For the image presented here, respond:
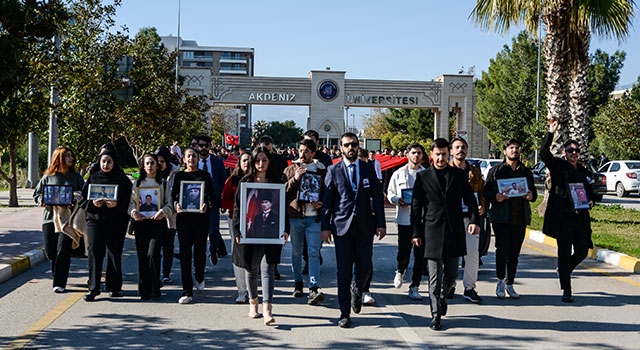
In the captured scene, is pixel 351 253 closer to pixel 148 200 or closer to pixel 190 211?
pixel 190 211

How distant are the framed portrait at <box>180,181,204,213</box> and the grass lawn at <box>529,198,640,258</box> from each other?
7115 millimetres

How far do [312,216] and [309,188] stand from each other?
35 centimetres

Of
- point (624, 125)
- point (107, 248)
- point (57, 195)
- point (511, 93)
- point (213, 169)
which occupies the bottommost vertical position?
point (107, 248)

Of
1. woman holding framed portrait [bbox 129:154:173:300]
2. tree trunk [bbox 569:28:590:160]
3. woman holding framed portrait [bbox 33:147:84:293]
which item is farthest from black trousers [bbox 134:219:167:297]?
tree trunk [bbox 569:28:590:160]

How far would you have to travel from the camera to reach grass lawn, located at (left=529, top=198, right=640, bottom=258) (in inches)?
510

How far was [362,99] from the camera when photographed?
5206 cm

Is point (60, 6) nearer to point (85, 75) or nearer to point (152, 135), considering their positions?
point (85, 75)

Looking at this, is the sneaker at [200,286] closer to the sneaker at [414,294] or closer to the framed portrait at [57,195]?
the framed portrait at [57,195]

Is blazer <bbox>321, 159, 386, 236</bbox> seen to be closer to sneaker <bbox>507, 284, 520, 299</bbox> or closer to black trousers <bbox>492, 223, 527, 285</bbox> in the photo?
black trousers <bbox>492, 223, 527, 285</bbox>

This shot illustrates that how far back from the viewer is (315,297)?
8.37 metres

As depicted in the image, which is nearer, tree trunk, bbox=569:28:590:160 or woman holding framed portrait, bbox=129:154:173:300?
woman holding framed portrait, bbox=129:154:173:300

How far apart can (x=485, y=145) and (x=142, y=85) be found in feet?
132

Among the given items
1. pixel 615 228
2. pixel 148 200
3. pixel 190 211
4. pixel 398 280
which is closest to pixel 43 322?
pixel 148 200

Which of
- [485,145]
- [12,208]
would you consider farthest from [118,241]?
[485,145]
